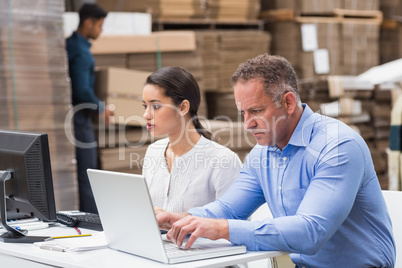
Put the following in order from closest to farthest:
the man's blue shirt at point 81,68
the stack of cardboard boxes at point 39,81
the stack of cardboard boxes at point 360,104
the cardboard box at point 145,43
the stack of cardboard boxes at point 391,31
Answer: the stack of cardboard boxes at point 39,81 → the man's blue shirt at point 81,68 → the cardboard box at point 145,43 → the stack of cardboard boxes at point 360,104 → the stack of cardboard boxes at point 391,31

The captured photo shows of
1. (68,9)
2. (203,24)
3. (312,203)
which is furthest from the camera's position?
(203,24)

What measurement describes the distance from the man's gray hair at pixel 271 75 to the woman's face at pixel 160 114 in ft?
2.27

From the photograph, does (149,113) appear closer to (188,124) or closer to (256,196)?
(188,124)

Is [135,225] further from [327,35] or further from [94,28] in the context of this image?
[327,35]

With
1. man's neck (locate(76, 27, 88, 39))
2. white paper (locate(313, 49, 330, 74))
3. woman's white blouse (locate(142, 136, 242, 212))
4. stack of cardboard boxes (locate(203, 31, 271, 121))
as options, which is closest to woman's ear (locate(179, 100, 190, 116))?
woman's white blouse (locate(142, 136, 242, 212))

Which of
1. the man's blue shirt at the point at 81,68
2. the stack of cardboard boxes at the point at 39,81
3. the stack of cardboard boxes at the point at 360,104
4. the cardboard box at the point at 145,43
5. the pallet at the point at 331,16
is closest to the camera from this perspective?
the stack of cardboard boxes at the point at 39,81

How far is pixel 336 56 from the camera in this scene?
7.31 meters

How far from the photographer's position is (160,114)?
293cm

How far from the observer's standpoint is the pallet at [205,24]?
6.31m

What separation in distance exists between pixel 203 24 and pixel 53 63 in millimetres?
2412

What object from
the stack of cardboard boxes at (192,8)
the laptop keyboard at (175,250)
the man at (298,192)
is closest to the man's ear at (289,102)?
the man at (298,192)

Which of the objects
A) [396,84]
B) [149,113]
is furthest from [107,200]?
[396,84]

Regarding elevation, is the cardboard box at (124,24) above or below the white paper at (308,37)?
above

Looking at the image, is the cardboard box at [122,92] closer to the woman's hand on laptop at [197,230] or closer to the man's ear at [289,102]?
the man's ear at [289,102]
